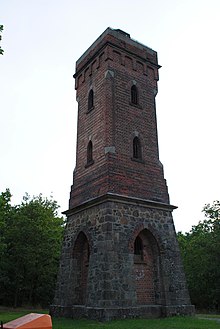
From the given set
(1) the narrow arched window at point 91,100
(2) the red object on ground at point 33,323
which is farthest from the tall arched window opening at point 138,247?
(2) the red object on ground at point 33,323

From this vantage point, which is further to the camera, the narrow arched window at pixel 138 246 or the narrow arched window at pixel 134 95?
the narrow arched window at pixel 134 95

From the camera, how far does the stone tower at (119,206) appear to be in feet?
41.1

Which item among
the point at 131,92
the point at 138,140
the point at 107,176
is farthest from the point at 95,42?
the point at 107,176

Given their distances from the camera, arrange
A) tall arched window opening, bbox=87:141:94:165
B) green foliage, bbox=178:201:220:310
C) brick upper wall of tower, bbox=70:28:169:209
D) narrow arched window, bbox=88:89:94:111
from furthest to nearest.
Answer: green foliage, bbox=178:201:220:310 → narrow arched window, bbox=88:89:94:111 → tall arched window opening, bbox=87:141:94:165 → brick upper wall of tower, bbox=70:28:169:209

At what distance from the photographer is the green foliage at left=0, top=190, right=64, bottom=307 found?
24.8 metres

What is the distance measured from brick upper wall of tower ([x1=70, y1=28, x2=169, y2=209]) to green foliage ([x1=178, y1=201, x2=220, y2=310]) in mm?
10779

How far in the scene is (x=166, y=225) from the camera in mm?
14703

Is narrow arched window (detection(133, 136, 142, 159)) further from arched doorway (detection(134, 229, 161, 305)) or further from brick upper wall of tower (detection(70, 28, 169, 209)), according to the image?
arched doorway (detection(134, 229, 161, 305))

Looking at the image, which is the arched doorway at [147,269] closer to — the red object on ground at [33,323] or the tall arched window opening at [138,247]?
the tall arched window opening at [138,247]

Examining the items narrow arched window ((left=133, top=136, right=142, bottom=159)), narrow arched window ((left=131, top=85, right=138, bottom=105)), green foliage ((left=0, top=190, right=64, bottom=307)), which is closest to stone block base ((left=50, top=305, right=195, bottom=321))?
narrow arched window ((left=133, top=136, right=142, bottom=159))

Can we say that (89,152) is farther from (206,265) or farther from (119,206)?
(206,265)

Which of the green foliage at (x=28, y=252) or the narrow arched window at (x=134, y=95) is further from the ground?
the narrow arched window at (x=134, y=95)

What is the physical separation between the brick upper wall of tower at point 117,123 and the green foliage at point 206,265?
35.4 ft

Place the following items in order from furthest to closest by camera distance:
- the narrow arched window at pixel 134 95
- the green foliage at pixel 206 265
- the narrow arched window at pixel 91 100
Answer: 1. the green foliage at pixel 206 265
2. the narrow arched window at pixel 91 100
3. the narrow arched window at pixel 134 95
